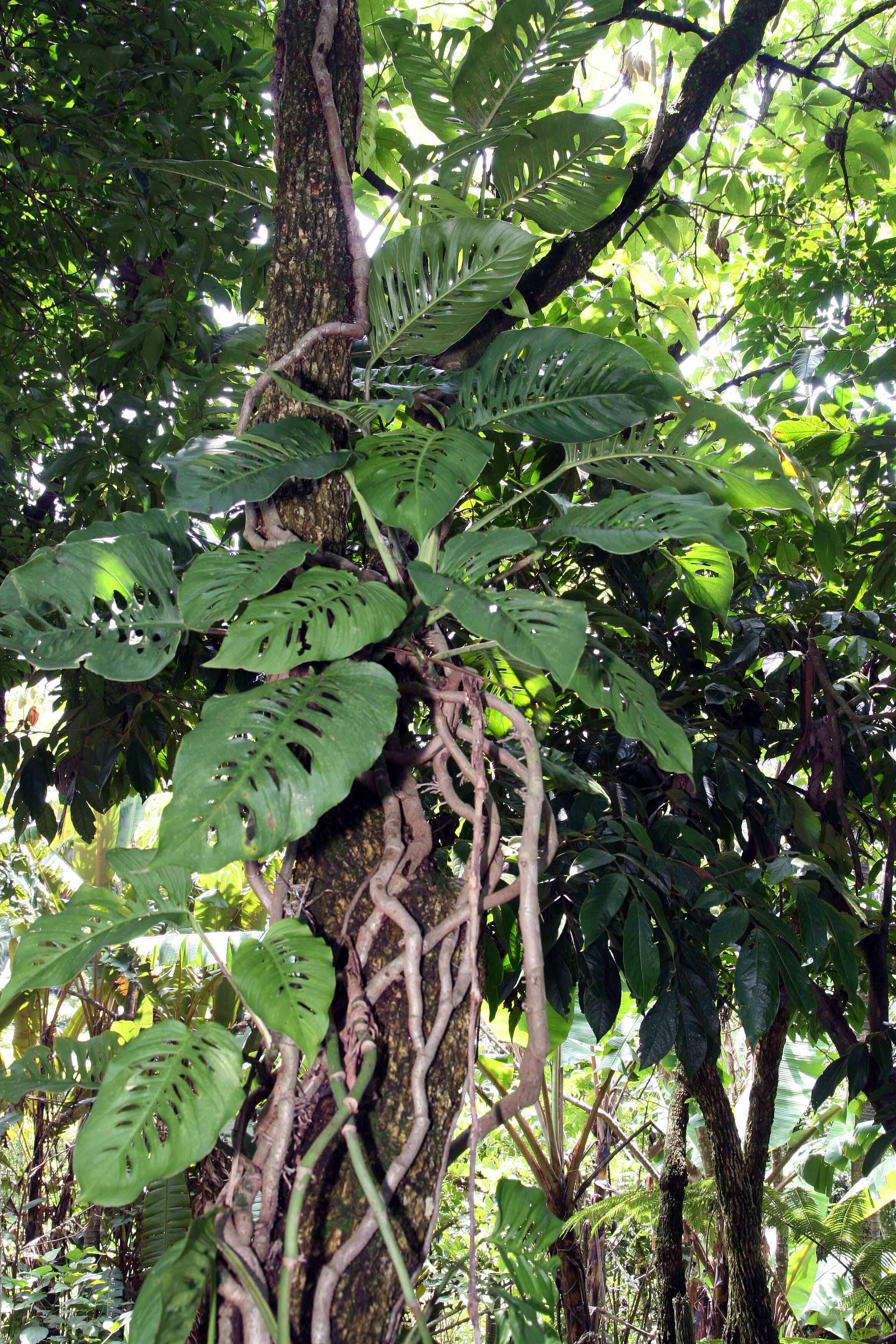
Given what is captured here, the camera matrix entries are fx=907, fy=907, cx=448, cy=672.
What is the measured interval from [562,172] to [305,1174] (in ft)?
3.43

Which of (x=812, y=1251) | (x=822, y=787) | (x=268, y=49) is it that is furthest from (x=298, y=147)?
(x=812, y=1251)

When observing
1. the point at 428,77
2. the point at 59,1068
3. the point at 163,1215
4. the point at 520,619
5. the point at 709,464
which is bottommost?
the point at 163,1215

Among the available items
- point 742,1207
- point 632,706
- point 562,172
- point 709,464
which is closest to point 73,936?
point 632,706

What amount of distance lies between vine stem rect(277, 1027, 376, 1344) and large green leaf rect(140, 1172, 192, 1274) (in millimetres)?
1382

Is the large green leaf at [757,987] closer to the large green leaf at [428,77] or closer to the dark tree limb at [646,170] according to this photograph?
the dark tree limb at [646,170]

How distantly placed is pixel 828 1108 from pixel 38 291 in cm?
370

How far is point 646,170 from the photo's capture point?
1.48 metres

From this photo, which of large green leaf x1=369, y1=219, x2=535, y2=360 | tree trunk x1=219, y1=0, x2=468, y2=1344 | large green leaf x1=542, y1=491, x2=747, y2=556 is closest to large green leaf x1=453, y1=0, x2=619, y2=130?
tree trunk x1=219, y1=0, x2=468, y2=1344

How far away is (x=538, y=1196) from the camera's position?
76cm

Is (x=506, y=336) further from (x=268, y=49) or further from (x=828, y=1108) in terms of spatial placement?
(x=828, y=1108)

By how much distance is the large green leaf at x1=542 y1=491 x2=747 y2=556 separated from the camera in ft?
2.55

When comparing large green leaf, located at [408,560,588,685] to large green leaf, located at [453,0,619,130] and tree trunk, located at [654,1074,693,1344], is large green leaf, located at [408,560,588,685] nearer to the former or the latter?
large green leaf, located at [453,0,619,130]

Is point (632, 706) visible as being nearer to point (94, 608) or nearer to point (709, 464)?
point (709, 464)

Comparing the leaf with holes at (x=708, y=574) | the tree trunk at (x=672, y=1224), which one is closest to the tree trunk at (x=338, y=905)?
the leaf with holes at (x=708, y=574)
